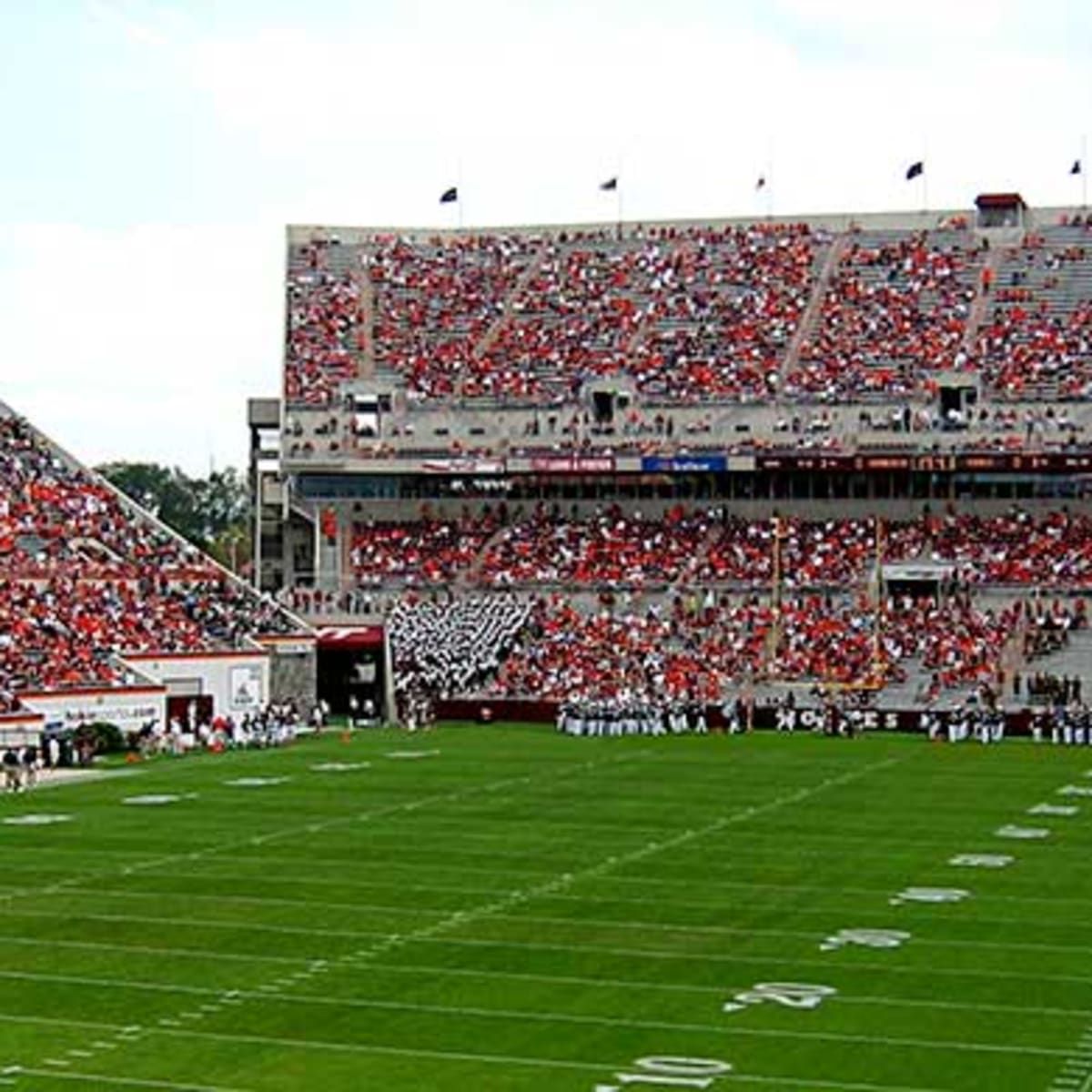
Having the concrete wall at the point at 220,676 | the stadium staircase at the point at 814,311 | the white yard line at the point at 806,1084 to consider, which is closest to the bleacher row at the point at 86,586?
the concrete wall at the point at 220,676

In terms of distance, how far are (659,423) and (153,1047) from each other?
4375 centimetres

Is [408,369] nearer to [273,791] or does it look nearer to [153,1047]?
[273,791]

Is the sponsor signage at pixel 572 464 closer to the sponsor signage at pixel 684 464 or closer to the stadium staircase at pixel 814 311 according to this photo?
the sponsor signage at pixel 684 464

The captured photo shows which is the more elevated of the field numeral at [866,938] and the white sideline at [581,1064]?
the field numeral at [866,938]

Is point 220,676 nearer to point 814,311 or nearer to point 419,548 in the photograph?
point 419,548

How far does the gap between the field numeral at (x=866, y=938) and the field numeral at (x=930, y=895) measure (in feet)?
5.82

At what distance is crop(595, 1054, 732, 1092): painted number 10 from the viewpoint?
51.7 feet

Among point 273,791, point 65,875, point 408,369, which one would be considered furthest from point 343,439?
point 65,875

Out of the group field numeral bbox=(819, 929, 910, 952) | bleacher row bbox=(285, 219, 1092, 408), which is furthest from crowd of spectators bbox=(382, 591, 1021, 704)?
field numeral bbox=(819, 929, 910, 952)

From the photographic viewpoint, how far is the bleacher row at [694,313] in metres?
59.8

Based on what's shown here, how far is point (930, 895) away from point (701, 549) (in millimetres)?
33278

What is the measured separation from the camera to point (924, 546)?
55.7 metres

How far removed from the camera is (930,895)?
24312 millimetres

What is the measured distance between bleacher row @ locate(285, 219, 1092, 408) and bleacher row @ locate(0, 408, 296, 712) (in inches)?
414
